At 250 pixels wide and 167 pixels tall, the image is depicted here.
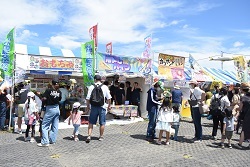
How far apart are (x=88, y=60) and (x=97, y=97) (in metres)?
3.07

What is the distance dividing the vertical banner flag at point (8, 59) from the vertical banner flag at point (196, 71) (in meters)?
8.08

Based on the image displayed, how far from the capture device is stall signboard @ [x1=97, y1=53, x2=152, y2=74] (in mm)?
10484

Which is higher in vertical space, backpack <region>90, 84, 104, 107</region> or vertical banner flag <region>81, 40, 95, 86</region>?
vertical banner flag <region>81, 40, 95, 86</region>

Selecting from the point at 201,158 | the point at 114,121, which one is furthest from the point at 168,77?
the point at 201,158

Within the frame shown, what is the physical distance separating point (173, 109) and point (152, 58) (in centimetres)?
438

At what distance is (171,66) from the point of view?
12.5m

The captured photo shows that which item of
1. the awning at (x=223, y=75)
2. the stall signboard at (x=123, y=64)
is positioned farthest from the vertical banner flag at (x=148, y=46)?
the awning at (x=223, y=75)

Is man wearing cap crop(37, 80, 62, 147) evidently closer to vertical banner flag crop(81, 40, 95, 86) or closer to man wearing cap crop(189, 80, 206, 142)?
vertical banner flag crop(81, 40, 95, 86)

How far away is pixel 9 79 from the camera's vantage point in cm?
849

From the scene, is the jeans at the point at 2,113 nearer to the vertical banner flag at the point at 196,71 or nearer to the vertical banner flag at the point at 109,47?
the vertical banner flag at the point at 109,47

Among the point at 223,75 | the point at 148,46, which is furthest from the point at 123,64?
the point at 223,75

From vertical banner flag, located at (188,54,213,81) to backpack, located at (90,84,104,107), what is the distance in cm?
725

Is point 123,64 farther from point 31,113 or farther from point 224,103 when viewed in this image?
point 31,113

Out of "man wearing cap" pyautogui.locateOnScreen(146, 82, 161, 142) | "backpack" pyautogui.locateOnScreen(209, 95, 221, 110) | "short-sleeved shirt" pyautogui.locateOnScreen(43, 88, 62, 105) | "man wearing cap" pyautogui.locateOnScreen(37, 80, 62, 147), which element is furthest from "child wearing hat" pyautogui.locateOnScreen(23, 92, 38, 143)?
"backpack" pyautogui.locateOnScreen(209, 95, 221, 110)
